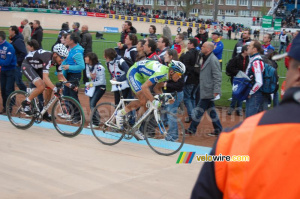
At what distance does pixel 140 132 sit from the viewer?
714cm

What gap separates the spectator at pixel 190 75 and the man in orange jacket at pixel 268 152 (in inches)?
289

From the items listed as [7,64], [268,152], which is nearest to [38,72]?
[7,64]

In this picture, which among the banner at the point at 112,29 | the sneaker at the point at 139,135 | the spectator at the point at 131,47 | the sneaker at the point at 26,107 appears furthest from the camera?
the banner at the point at 112,29

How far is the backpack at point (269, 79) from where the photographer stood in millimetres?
6789

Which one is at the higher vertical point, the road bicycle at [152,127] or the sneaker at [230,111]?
the road bicycle at [152,127]

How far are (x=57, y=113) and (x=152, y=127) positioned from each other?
81.4 inches

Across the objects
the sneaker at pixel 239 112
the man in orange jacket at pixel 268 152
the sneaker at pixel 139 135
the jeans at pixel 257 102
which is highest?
the man in orange jacket at pixel 268 152

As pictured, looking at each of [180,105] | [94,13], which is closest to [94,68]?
[180,105]

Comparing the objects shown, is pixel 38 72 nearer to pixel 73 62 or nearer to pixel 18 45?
pixel 73 62

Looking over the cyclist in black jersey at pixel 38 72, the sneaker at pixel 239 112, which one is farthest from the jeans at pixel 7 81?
the sneaker at pixel 239 112

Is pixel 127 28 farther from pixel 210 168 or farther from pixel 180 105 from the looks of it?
pixel 210 168

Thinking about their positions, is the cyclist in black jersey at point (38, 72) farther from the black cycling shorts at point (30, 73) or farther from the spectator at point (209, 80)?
the spectator at point (209, 80)

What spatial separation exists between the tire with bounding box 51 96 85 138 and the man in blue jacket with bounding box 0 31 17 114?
2.53 meters

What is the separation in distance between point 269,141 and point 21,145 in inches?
250
